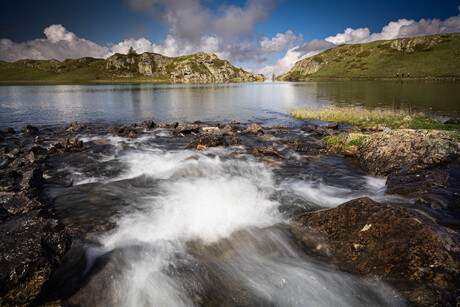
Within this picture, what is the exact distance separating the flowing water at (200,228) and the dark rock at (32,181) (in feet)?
1.74

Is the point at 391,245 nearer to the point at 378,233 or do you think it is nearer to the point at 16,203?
the point at 378,233

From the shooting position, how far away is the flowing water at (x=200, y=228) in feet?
17.2

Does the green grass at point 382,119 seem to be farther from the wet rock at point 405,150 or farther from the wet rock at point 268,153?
the wet rock at point 268,153

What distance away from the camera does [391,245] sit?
198 inches

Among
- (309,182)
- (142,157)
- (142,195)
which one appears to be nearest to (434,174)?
(309,182)

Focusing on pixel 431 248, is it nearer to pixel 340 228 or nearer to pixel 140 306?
pixel 340 228

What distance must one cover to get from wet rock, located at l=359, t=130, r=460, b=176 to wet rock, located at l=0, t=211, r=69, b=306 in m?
14.3

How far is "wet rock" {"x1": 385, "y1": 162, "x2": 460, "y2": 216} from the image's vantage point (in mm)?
7414

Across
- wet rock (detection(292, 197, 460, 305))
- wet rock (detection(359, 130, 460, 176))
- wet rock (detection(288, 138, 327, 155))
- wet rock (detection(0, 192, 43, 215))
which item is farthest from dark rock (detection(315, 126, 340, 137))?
wet rock (detection(0, 192, 43, 215))

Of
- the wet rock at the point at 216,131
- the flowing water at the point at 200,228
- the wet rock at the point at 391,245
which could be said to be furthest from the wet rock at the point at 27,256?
the wet rock at the point at 216,131

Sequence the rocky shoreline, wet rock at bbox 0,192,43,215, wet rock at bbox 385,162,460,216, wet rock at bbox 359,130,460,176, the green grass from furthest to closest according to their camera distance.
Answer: the green grass, wet rock at bbox 359,130,460,176, wet rock at bbox 0,192,43,215, wet rock at bbox 385,162,460,216, the rocky shoreline

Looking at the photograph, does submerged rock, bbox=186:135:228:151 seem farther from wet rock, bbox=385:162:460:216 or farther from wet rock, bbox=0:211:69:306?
wet rock, bbox=0:211:69:306

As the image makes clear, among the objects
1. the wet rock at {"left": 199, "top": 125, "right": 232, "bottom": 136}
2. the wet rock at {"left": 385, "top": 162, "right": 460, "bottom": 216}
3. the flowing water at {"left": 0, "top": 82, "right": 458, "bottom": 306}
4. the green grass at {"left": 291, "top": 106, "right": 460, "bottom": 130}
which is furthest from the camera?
the wet rock at {"left": 199, "top": 125, "right": 232, "bottom": 136}

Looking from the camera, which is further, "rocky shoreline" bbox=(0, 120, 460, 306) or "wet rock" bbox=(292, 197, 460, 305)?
"rocky shoreline" bbox=(0, 120, 460, 306)
